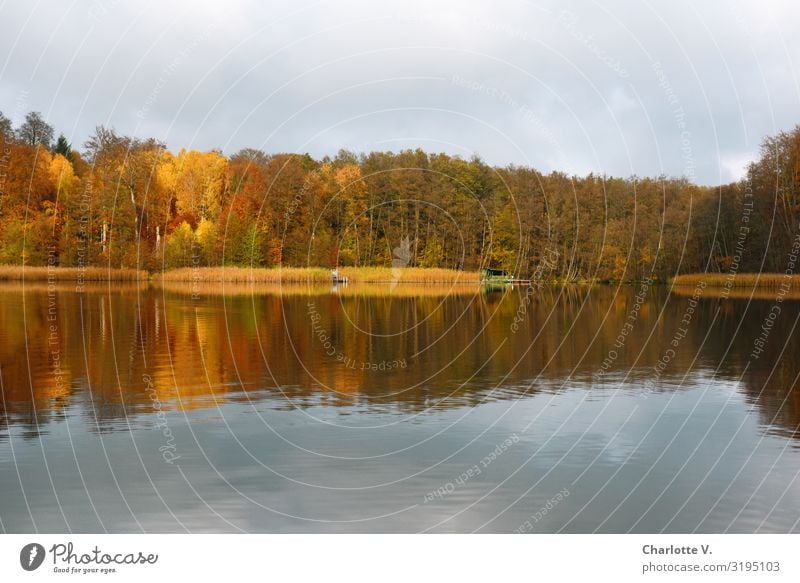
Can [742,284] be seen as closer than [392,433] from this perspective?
No

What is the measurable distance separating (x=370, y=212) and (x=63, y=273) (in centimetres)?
3783

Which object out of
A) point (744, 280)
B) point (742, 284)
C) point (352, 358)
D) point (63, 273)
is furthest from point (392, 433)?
point (742, 284)

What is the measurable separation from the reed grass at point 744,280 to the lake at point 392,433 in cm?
5124

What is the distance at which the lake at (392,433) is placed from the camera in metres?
10.6

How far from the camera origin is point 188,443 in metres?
13.7

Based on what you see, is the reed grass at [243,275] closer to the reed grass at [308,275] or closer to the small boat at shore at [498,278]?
the reed grass at [308,275]

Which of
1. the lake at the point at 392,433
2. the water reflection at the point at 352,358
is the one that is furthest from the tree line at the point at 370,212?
the lake at the point at 392,433

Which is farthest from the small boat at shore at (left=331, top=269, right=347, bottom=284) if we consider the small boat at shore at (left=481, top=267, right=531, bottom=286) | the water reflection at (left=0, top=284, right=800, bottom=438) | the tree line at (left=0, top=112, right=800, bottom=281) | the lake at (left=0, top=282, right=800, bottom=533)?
the lake at (left=0, top=282, right=800, bottom=533)

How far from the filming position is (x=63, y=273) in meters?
79.5

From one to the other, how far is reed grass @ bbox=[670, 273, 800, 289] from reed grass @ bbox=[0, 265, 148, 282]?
57887 mm

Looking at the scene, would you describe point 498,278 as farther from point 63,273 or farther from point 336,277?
point 63,273

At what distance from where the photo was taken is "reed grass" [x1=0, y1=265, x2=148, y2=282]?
77.9 metres
